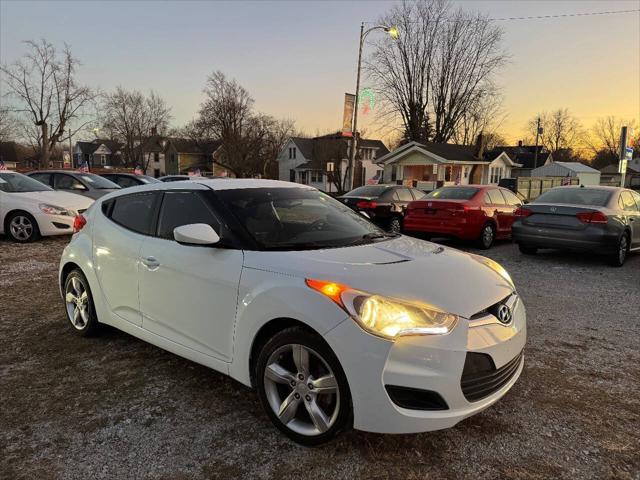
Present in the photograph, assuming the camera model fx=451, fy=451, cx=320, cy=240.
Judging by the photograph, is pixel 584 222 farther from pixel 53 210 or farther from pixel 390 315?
pixel 53 210

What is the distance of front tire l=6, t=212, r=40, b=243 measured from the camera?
945cm

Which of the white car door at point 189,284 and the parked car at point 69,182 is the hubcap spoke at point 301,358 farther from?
the parked car at point 69,182

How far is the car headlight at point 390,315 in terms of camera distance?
7.72 ft

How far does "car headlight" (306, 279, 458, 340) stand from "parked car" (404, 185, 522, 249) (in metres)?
7.91

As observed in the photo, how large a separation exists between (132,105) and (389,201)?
51.8 m

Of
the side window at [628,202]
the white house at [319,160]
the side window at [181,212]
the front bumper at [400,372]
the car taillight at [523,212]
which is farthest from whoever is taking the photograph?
the white house at [319,160]

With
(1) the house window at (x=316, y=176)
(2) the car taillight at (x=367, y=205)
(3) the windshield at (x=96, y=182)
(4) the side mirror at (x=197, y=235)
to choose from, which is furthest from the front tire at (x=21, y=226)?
(1) the house window at (x=316, y=176)

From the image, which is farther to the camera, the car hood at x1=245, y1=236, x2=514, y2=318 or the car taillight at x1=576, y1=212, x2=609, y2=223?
the car taillight at x1=576, y1=212, x2=609, y2=223

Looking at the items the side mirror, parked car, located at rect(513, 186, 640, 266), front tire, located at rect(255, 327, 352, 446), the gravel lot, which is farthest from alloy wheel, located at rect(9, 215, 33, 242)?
parked car, located at rect(513, 186, 640, 266)

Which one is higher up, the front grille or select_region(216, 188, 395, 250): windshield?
select_region(216, 188, 395, 250): windshield

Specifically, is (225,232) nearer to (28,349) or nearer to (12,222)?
(28,349)

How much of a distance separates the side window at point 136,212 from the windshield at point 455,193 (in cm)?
786

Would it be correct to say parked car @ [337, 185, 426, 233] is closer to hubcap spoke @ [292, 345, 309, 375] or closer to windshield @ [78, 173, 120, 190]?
windshield @ [78, 173, 120, 190]

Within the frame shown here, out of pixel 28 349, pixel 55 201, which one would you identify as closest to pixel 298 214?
pixel 28 349
